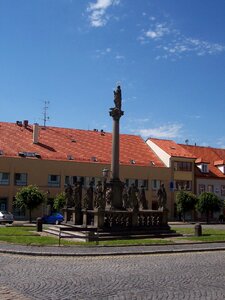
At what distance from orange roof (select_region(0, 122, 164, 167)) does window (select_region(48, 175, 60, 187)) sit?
211 cm

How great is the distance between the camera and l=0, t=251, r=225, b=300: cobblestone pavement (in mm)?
10344

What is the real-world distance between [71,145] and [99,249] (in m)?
40.2

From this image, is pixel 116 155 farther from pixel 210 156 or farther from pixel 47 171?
pixel 210 156

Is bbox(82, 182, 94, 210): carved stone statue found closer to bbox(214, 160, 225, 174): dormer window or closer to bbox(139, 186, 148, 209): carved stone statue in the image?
bbox(139, 186, 148, 209): carved stone statue

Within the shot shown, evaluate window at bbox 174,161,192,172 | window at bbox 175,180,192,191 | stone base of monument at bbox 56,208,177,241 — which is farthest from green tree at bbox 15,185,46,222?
window at bbox 175,180,192,191

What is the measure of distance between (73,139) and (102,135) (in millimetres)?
5071

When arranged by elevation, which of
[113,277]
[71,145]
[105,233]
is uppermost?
[71,145]

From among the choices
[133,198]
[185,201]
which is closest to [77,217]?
[133,198]

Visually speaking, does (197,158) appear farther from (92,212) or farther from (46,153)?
(92,212)

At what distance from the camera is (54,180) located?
54.2 meters

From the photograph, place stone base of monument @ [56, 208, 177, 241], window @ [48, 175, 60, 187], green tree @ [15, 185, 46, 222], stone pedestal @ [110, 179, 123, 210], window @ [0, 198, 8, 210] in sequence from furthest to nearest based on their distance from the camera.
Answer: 1. window @ [48, 175, 60, 187]
2. window @ [0, 198, 8, 210]
3. green tree @ [15, 185, 46, 222]
4. stone pedestal @ [110, 179, 123, 210]
5. stone base of monument @ [56, 208, 177, 241]

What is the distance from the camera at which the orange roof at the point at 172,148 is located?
206 ft

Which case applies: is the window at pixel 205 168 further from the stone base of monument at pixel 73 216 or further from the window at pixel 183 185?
the stone base of monument at pixel 73 216

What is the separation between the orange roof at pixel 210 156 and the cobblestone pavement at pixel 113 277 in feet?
163
